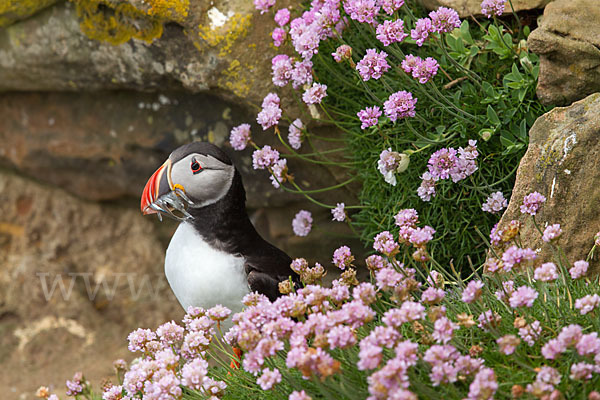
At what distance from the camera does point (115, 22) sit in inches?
174

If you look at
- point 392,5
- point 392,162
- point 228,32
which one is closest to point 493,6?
point 392,5

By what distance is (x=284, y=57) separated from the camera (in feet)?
12.2

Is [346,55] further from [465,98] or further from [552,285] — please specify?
[552,285]

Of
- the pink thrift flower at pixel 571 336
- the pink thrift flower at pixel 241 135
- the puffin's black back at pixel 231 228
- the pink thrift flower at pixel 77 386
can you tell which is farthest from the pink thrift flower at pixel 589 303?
the pink thrift flower at pixel 241 135

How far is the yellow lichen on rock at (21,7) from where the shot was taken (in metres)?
4.56

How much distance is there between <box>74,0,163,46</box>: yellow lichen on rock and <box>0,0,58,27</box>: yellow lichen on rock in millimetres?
279

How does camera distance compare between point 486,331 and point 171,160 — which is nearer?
Result: point 486,331

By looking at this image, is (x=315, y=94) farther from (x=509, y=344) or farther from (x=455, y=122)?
(x=509, y=344)

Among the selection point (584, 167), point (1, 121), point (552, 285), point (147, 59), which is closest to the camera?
point (552, 285)

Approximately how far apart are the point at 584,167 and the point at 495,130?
0.53m

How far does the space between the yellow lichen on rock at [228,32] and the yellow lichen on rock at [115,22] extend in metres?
0.32

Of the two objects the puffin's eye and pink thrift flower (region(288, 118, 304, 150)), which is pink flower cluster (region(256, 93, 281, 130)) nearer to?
pink thrift flower (region(288, 118, 304, 150))

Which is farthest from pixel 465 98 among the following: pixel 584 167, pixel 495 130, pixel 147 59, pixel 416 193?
pixel 147 59

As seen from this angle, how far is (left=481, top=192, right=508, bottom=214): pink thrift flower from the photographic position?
335 cm
